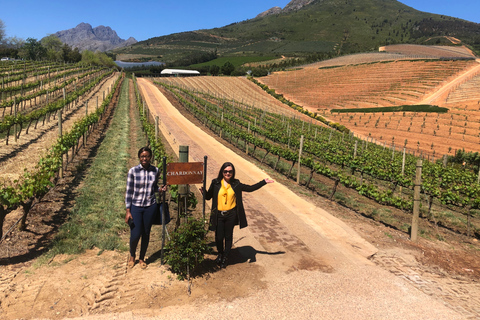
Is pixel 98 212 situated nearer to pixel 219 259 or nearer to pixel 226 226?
pixel 219 259

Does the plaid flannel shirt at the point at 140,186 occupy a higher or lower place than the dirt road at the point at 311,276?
higher

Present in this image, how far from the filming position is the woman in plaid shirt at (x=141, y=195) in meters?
5.29

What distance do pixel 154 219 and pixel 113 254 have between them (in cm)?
123

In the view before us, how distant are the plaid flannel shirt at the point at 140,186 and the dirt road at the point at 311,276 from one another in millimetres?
1769

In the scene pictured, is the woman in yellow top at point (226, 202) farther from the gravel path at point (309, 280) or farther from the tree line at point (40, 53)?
the tree line at point (40, 53)

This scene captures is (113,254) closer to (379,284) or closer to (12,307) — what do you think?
(12,307)

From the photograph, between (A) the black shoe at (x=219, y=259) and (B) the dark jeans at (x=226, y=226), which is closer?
(B) the dark jeans at (x=226, y=226)

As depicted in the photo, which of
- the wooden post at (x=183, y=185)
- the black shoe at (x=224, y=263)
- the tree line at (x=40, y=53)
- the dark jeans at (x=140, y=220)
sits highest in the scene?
the tree line at (x=40, y=53)

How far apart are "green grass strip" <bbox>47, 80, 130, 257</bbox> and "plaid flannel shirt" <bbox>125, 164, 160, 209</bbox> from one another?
1512 millimetres

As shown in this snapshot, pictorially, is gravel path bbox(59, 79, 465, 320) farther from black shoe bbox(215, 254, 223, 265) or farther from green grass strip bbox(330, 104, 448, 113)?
green grass strip bbox(330, 104, 448, 113)

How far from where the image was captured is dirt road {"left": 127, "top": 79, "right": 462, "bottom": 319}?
4.70 m

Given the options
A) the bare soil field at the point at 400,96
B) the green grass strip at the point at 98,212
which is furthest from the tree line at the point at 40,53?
the green grass strip at the point at 98,212

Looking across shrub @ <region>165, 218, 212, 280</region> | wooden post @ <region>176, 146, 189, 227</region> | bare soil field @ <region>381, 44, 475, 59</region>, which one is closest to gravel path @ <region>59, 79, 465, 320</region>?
shrub @ <region>165, 218, 212, 280</region>

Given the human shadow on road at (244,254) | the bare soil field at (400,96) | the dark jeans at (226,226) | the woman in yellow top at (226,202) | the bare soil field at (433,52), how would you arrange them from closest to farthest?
1. the woman in yellow top at (226,202)
2. the dark jeans at (226,226)
3. the human shadow on road at (244,254)
4. the bare soil field at (400,96)
5. the bare soil field at (433,52)
